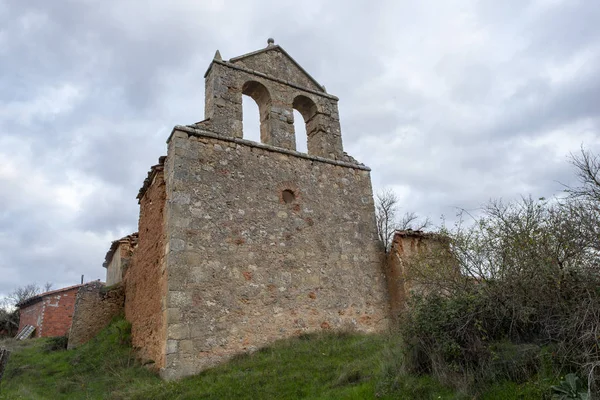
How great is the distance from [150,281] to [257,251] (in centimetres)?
257

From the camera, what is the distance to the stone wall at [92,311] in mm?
12125

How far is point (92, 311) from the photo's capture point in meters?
12.3

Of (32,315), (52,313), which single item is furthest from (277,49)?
(32,315)

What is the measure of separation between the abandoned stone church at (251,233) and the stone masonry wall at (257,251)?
0.02 m

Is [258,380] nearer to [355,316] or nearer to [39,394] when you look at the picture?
[355,316]

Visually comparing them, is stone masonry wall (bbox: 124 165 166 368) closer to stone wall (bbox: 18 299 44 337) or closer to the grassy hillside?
the grassy hillside

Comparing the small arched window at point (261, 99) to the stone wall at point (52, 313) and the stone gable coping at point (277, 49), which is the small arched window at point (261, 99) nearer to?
the stone gable coping at point (277, 49)

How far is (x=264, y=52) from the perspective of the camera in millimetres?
12055

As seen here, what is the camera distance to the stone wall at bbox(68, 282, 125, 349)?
1212cm

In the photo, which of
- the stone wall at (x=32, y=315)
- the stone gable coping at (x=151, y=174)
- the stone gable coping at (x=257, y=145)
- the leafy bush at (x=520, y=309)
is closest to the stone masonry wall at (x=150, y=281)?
the stone gable coping at (x=151, y=174)

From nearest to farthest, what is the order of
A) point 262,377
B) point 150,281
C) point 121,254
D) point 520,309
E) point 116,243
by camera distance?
1. point 520,309
2. point 262,377
3. point 150,281
4. point 121,254
5. point 116,243

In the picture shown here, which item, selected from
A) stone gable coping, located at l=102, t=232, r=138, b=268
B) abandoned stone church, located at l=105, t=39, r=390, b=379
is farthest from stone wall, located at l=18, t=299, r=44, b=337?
abandoned stone church, located at l=105, t=39, r=390, b=379

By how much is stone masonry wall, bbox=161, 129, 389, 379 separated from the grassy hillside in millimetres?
546

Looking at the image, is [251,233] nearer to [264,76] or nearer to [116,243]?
[264,76]
